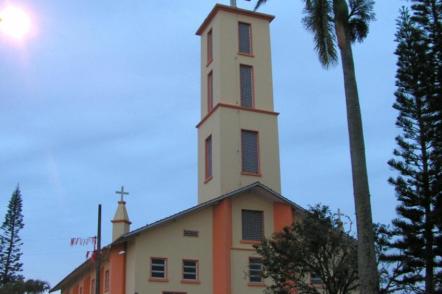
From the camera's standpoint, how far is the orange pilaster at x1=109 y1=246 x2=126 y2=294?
108ft

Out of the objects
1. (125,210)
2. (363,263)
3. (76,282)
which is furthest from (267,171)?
(363,263)

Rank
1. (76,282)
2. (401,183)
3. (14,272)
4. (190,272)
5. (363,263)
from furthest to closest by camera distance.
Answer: (14,272)
(76,282)
(190,272)
(401,183)
(363,263)

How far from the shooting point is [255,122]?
36375 millimetres

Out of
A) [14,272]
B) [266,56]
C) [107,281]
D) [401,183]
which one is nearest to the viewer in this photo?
[401,183]

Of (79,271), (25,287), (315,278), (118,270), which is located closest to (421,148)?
(315,278)

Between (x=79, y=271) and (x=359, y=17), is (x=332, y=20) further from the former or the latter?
(x=79, y=271)

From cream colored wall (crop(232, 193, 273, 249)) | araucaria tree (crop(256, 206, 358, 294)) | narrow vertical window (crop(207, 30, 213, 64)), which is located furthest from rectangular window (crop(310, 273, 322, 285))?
narrow vertical window (crop(207, 30, 213, 64))

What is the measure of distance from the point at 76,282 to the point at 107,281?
32.9 feet

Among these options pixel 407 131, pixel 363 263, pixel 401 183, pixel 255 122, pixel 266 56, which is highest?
pixel 266 56

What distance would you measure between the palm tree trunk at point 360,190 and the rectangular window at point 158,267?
1613 centimetres

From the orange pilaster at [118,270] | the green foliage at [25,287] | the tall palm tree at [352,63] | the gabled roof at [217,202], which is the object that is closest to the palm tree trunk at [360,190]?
the tall palm tree at [352,63]

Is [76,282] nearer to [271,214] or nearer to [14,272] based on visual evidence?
[271,214]

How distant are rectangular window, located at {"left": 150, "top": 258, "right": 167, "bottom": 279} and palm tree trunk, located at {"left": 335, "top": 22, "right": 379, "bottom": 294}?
16.1 metres

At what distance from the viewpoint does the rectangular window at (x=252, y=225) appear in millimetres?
33625
